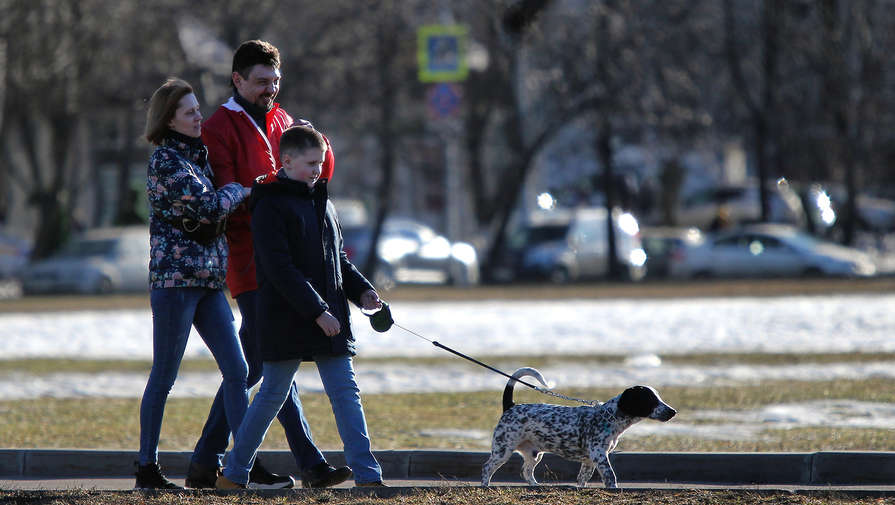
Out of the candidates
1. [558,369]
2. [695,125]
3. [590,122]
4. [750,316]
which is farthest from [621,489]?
[695,125]

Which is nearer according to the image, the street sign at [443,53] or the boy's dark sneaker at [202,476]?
the boy's dark sneaker at [202,476]

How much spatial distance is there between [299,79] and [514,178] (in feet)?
18.3

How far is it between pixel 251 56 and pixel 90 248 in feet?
84.7

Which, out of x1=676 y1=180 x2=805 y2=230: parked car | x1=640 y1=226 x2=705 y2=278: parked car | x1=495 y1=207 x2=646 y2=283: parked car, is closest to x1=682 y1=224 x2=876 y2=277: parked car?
x1=640 y1=226 x2=705 y2=278: parked car

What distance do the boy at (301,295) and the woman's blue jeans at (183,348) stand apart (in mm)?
246

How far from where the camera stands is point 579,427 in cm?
637

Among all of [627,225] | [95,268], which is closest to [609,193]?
[627,225]

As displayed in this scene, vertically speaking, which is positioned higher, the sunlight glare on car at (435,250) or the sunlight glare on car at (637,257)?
the sunlight glare on car at (435,250)

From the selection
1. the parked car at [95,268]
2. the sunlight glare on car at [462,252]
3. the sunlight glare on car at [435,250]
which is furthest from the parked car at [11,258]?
the sunlight glare on car at [462,252]

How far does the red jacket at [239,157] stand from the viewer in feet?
21.9

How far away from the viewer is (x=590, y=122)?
3275cm

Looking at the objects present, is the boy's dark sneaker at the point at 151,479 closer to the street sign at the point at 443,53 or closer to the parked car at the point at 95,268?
the street sign at the point at 443,53

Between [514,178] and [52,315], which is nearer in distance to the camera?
[52,315]

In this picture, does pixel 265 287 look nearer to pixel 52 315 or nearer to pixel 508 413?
pixel 508 413
